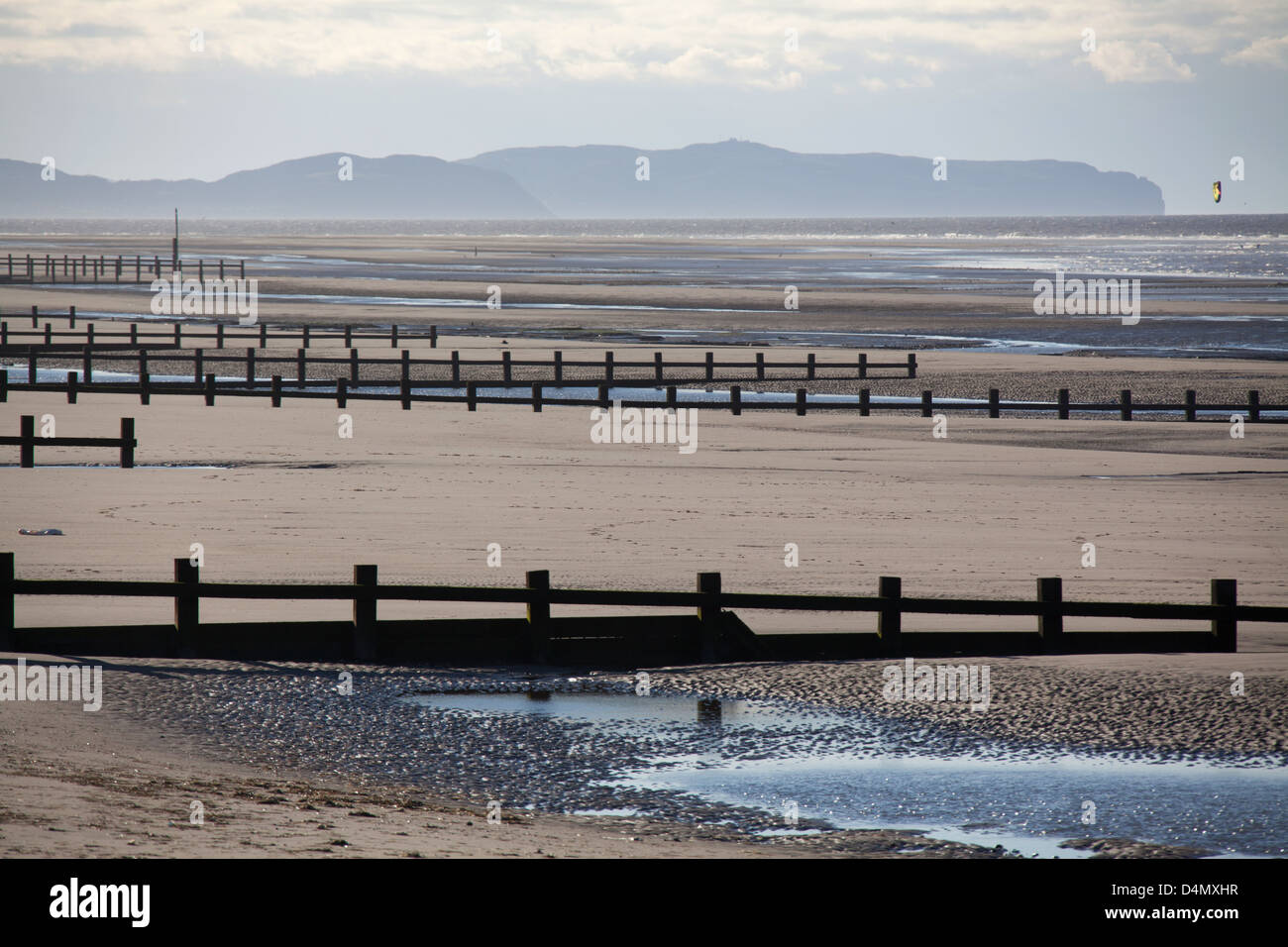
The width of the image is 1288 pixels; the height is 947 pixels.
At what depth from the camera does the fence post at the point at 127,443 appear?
20172 millimetres

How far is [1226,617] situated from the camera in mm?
11500

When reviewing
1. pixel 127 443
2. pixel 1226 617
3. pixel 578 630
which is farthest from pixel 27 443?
pixel 1226 617

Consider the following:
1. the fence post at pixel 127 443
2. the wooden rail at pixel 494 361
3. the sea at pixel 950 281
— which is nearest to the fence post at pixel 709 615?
the fence post at pixel 127 443

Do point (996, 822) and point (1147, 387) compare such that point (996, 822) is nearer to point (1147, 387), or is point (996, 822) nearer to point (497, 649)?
point (497, 649)

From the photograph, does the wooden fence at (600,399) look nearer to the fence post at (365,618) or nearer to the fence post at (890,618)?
the fence post at (890,618)

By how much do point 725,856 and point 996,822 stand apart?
166 cm

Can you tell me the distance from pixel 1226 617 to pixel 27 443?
15.3 m

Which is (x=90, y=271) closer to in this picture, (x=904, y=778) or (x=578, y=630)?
(x=578, y=630)

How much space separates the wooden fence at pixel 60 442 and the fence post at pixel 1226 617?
547 inches

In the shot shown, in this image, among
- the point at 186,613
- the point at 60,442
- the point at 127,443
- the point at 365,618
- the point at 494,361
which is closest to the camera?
the point at 186,613

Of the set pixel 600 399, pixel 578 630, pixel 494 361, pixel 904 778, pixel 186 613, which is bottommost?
pixel 904 778

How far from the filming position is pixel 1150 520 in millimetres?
17609
